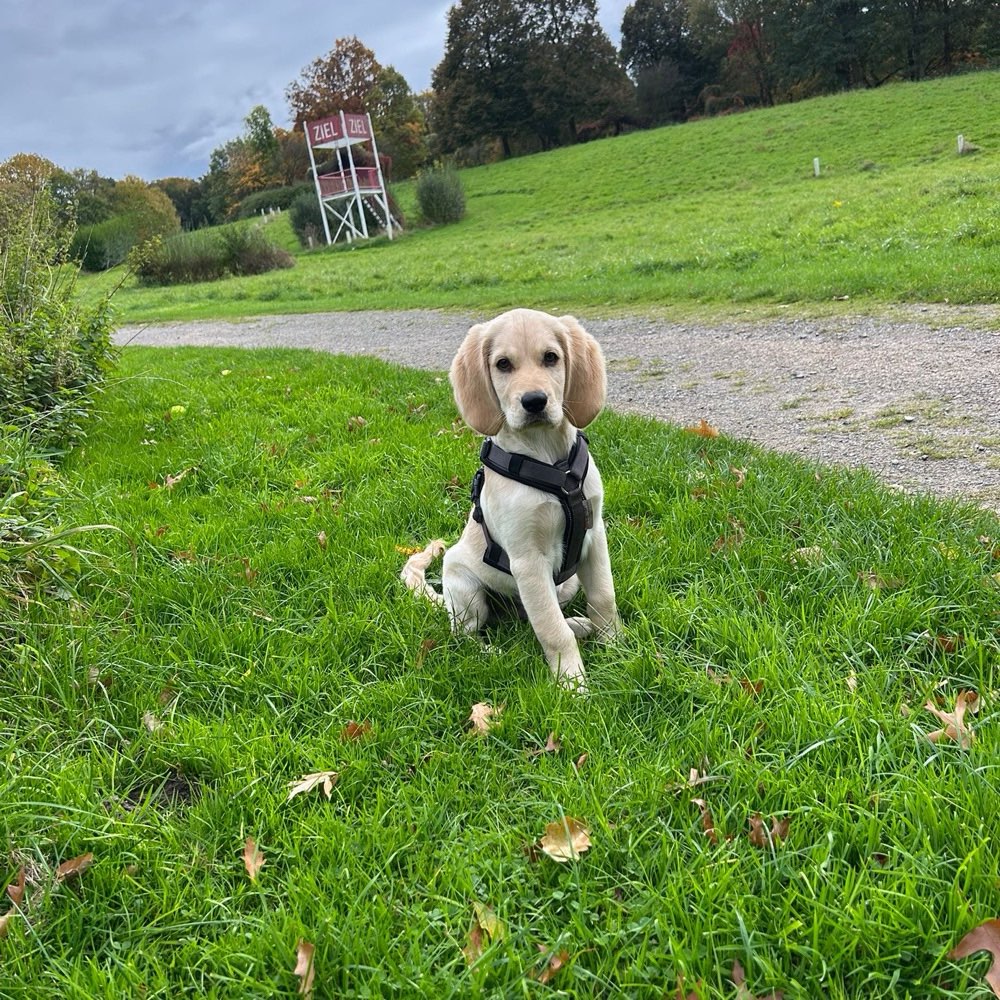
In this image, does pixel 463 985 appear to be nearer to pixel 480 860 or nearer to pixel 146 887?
pixel 480 860

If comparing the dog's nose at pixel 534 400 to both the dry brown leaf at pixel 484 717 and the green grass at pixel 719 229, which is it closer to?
the dry brown leaf at pixel 484 717

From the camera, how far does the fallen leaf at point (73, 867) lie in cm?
197

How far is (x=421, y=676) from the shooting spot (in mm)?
2779

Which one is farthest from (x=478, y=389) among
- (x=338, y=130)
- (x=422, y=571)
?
(x=338, y=130)

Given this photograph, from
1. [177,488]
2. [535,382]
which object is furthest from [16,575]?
[535,382]

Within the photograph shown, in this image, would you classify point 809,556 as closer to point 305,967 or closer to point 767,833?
point 767,833

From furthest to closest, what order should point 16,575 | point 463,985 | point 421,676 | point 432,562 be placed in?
point 432,562 < point 16,575 < point 421,676 < point 463,985

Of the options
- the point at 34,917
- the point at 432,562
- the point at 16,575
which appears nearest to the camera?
the point at 34,917

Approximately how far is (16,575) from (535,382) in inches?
98.9

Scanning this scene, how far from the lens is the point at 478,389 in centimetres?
299

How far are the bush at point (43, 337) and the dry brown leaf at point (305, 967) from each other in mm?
4754

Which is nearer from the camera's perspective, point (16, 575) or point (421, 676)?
point (421, 676)

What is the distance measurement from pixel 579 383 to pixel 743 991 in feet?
7.08

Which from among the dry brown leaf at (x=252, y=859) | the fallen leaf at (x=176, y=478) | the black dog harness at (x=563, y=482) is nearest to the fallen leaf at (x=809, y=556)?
the black dog harness at (x=563, y=482)
